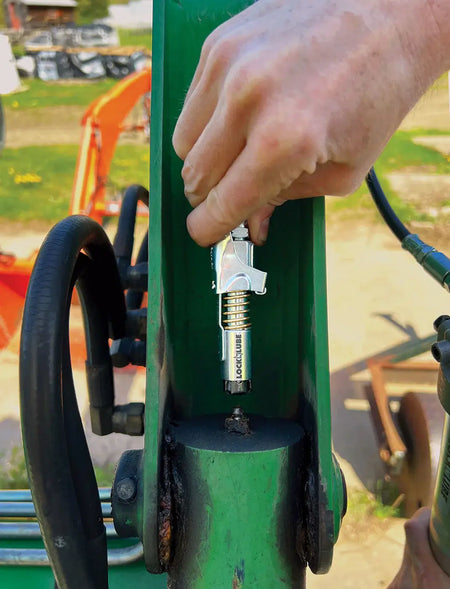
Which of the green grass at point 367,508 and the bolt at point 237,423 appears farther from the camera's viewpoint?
the green grass at point 367,508

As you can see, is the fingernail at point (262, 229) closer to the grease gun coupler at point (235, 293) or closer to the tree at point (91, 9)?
the grease gun coupler at point (235, 293)

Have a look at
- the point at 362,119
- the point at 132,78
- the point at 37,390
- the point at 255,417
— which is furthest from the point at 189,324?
the point at 132,78

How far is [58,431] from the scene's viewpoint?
0.51 metres

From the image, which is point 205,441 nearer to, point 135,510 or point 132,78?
point 135,510

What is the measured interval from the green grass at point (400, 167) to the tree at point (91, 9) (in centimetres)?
1049

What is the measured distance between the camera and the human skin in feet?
1.34

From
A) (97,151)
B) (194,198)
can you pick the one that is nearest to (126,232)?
(194,198)

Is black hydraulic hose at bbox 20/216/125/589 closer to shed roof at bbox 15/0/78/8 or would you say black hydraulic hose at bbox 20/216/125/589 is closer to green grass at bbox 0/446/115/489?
green grass at bbox 0/446/115/489

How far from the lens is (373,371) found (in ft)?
7.50

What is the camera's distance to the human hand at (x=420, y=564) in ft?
2.61

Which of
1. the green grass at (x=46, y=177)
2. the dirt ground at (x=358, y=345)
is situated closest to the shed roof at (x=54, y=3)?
the green grass at (x=46, y=177)

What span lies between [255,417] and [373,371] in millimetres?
1731

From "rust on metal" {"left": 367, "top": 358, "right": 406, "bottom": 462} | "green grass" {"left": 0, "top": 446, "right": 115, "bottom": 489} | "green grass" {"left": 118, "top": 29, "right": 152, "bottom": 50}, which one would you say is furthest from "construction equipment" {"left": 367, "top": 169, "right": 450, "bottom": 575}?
"green grass" {"left": 118, "top": 29, "right": 152, "bottom": 50}

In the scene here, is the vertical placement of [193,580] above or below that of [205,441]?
below
